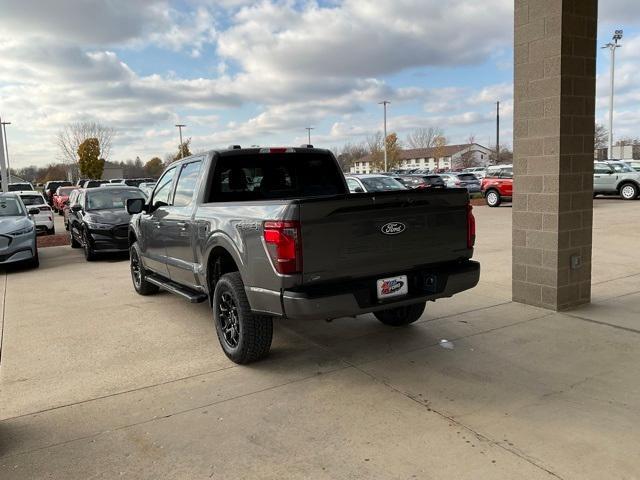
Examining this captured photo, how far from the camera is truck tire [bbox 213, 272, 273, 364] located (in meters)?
4.63

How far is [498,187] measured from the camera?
22656mm

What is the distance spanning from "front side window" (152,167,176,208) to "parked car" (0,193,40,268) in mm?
5083

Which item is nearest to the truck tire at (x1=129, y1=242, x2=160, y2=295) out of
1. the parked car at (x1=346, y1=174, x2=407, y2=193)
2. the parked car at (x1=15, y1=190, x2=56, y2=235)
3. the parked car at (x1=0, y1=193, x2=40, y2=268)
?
the parked car at (x1=0, y1=193, x2=40, y2=268)

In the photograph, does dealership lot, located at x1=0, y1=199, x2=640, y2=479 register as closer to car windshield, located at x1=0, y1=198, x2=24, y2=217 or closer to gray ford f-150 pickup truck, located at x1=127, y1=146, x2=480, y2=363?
gray ford f-150 pickup truck, located at x1=127, y1=146, x2=480, y2=363

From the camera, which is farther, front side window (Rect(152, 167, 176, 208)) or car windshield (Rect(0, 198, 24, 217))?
car windshield (Rect(0, 198, 24, 217))

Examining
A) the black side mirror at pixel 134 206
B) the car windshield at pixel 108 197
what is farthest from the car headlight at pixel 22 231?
the black side mirror at pixel 134 206

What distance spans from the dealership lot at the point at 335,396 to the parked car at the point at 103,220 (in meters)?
4.74

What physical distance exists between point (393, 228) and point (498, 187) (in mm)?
19741

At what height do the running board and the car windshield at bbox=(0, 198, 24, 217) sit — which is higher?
the car windshield at bbox=(0, 198, 24, 217)

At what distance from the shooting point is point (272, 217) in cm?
402

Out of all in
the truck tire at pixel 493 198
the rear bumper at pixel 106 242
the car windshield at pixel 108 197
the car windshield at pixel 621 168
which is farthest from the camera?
the car windshield at pixel 621 168

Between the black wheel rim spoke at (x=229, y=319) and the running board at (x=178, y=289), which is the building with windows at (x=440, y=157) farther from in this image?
the black wheel rim spoke at (x=229, y=319)

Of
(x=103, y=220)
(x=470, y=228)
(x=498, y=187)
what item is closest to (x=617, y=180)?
(x=498, y=187)

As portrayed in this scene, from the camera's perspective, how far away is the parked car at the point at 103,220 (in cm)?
1151
